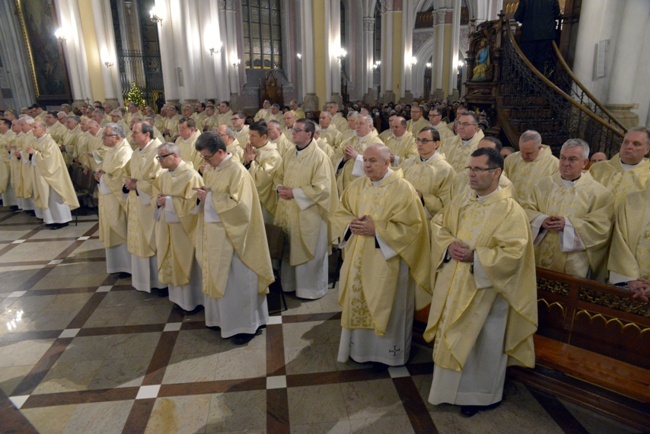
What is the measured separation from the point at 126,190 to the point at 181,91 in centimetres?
1123

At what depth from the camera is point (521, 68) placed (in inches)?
331

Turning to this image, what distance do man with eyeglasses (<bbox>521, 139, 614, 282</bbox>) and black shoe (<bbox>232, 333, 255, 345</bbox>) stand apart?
3067 mm

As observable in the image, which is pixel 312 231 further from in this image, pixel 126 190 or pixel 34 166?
pixel 34 166

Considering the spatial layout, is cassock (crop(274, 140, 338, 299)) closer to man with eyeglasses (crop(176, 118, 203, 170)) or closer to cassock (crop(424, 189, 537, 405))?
cassock (crop(424, 189, 537, 405))

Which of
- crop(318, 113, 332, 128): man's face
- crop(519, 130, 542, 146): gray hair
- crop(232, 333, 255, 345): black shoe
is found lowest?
crop(232, 333, 255, 345): black shoe

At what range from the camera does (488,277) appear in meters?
3.23

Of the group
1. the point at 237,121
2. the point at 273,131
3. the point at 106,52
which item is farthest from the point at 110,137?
the point at 106,52

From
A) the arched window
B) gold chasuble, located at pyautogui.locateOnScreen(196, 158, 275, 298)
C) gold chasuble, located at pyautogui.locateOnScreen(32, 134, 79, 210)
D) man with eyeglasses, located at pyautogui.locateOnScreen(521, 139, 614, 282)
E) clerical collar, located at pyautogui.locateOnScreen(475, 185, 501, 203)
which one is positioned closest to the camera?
clerical collar, located at pyautogui.locateOnScreen(475, 185, 501, 203)

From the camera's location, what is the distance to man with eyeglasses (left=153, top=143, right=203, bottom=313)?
4.90m

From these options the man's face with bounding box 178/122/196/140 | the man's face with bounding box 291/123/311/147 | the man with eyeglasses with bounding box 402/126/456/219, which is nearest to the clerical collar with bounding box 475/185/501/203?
the man with eyeglasses with bounding box 402/126/456/219

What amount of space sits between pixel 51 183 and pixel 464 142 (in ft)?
25.0

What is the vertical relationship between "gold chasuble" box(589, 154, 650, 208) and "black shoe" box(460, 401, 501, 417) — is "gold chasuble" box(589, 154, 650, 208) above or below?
above

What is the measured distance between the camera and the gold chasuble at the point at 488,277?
10.5ft

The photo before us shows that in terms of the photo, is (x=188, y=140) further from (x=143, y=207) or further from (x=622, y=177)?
(x=622, y=177)
